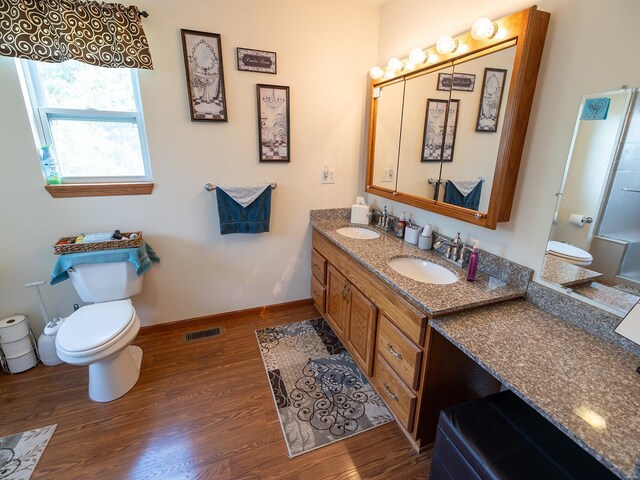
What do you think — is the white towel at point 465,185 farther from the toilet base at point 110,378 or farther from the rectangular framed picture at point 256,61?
the toilet base at point 110,378

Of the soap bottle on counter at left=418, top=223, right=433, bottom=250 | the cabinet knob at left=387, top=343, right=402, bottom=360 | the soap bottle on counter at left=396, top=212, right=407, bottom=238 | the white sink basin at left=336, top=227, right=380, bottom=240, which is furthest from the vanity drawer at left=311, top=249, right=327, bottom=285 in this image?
the cabinet knob at left=387, top=343, right=402, bottom=360

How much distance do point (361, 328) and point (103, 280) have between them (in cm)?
169

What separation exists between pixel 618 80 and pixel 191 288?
8.78ft

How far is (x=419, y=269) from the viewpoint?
1.80 meters

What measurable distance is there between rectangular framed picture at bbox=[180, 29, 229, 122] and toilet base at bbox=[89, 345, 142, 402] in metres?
1.63

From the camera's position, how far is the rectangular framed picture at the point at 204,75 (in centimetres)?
196

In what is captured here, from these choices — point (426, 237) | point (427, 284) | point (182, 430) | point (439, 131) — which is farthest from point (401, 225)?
point (182, 430)

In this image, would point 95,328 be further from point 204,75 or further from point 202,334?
point 204,75

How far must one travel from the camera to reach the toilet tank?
1.89 meters

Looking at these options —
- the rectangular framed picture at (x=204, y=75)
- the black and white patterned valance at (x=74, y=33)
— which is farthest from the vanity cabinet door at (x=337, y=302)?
the black and white patterned valance at (x=74, y=33)

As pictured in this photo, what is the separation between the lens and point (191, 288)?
7.97 ft

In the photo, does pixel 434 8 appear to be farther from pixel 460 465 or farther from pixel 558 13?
pixel 460 465

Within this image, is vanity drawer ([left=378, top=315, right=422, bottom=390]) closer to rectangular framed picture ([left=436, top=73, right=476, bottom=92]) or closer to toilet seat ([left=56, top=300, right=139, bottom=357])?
rectangular framed picture ([left=436, top=73, right=476, bottom=92])

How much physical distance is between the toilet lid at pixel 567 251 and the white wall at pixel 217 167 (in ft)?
5.39
